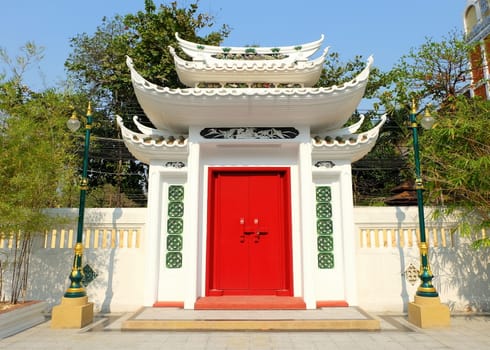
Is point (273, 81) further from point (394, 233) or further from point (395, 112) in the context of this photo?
point (395, 112)

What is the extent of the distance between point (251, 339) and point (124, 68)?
12.9 m

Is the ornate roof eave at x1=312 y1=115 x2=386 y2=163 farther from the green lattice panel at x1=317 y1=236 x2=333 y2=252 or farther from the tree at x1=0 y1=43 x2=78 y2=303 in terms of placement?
the tree at x1=0 y1=43 x2=78 y2=303

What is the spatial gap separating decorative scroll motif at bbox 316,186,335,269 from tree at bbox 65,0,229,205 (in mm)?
9010

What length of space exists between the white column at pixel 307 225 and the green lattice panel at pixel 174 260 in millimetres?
2012

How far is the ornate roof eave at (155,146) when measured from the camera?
5.66 meters

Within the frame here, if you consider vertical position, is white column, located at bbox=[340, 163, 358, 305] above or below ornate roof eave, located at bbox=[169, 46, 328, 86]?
below

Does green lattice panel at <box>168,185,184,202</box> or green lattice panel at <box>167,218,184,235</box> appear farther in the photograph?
green lattice panel at <box>168,185,184,202</box>

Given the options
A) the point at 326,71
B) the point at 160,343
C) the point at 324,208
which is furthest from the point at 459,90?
the point at 160,343

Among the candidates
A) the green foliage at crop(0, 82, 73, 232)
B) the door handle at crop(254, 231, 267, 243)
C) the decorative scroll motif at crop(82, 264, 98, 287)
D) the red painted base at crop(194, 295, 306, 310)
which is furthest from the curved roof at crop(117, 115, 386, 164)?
the red painted base at crop(194, 295, 306, 310)

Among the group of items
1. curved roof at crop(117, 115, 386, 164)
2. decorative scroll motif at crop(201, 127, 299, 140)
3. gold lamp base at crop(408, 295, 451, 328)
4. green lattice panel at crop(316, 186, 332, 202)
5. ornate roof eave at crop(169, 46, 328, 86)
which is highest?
ornate roof eave at crop(169, 46, 328, 86)

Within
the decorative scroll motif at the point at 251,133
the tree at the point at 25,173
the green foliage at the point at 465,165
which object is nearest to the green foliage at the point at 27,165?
the tree at the point at 25,173

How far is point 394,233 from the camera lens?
19.4 ft

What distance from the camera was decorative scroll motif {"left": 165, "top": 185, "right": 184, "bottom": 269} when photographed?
5.71 m

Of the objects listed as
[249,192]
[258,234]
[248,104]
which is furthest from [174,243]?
[248,104]
